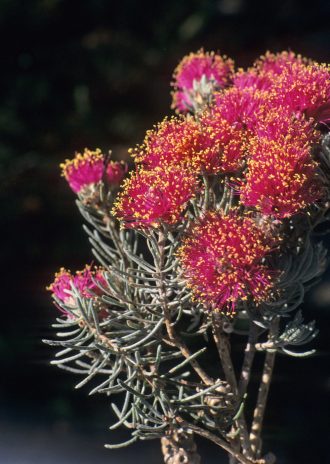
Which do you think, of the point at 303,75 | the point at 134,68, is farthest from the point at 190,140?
the point at 134,68

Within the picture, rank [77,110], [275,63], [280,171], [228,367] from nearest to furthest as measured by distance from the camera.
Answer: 1. [280,171]
2. [228,367]
3. [275,63]
4. [77,110]

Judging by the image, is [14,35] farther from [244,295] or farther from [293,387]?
[244,295]

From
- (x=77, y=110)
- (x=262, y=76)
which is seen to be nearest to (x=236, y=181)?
(x=262, y=76)

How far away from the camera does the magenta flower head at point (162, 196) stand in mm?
575

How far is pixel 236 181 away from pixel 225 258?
8 cm

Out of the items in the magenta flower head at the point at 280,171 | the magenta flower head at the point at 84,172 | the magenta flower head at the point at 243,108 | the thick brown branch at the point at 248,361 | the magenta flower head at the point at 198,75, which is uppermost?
the magenta flower head at the point at 198,75

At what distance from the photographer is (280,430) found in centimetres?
135

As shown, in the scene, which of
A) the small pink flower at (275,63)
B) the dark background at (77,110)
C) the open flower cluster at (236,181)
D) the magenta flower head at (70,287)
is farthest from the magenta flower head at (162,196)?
the dark background at (77,110)

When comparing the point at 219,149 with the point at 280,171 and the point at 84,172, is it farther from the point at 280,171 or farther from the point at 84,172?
the point at 84,172

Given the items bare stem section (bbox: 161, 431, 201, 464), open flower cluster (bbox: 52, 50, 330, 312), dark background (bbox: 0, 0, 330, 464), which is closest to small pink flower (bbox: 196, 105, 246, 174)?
open flower cluster (bbox: 52, 50, 330, 312)

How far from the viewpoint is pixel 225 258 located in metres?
0.58

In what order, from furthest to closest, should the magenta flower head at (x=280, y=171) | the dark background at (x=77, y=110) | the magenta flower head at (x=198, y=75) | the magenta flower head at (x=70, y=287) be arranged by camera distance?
the dark background at (x=77, y=110)
the magenta flower head at (x=198, y=75)
the magenta flower head at (x=70, y=287)
the magenta flower head at (x=280, y=171)

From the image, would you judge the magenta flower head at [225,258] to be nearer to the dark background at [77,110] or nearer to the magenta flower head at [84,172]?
the magenta flower head at [84,172]

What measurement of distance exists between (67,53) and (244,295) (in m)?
0.97
